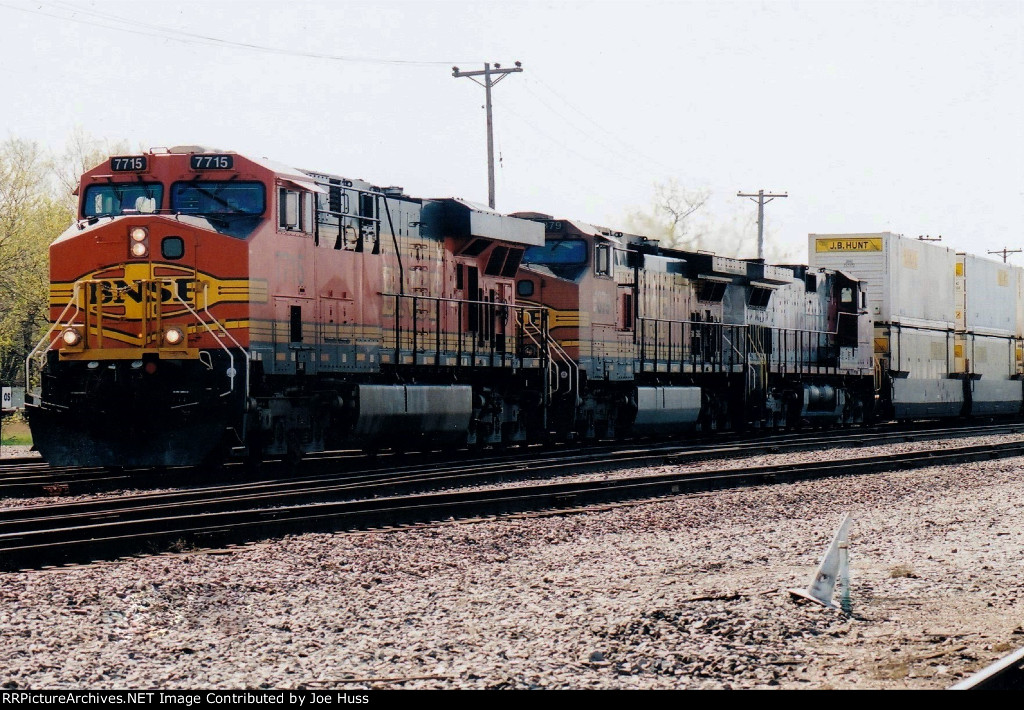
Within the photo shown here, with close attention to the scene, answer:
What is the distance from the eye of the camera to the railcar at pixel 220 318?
45.5ft

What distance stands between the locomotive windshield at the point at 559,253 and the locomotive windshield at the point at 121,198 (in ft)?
26.7

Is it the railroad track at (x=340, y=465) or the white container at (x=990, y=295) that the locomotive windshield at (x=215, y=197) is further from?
the white container at (x=990, y=295)

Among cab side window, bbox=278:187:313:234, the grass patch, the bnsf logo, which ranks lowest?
the grass patch

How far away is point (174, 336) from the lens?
14.1m

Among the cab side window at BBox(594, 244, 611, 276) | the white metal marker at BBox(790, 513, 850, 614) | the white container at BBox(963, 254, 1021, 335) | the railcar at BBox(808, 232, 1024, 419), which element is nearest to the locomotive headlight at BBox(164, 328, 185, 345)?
the white metal marker at BBox(790, 513, 850, 614)

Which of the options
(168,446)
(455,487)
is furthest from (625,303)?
(168,446)

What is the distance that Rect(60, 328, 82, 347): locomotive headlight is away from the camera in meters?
14.2

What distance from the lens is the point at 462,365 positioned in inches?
722

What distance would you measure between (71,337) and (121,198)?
1.75 metres

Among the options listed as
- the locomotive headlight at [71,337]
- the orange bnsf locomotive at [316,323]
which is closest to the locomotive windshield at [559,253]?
the orange bnsf locomotive at [316,323]

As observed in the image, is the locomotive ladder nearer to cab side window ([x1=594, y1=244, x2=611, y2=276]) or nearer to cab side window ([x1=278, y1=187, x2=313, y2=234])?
cab side window ([x1=594, y1=244, x2=611, y2=276])

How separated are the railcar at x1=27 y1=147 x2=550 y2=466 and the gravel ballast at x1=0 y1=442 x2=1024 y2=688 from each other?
4.67m

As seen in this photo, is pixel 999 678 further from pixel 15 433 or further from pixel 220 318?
pixel 15 433
